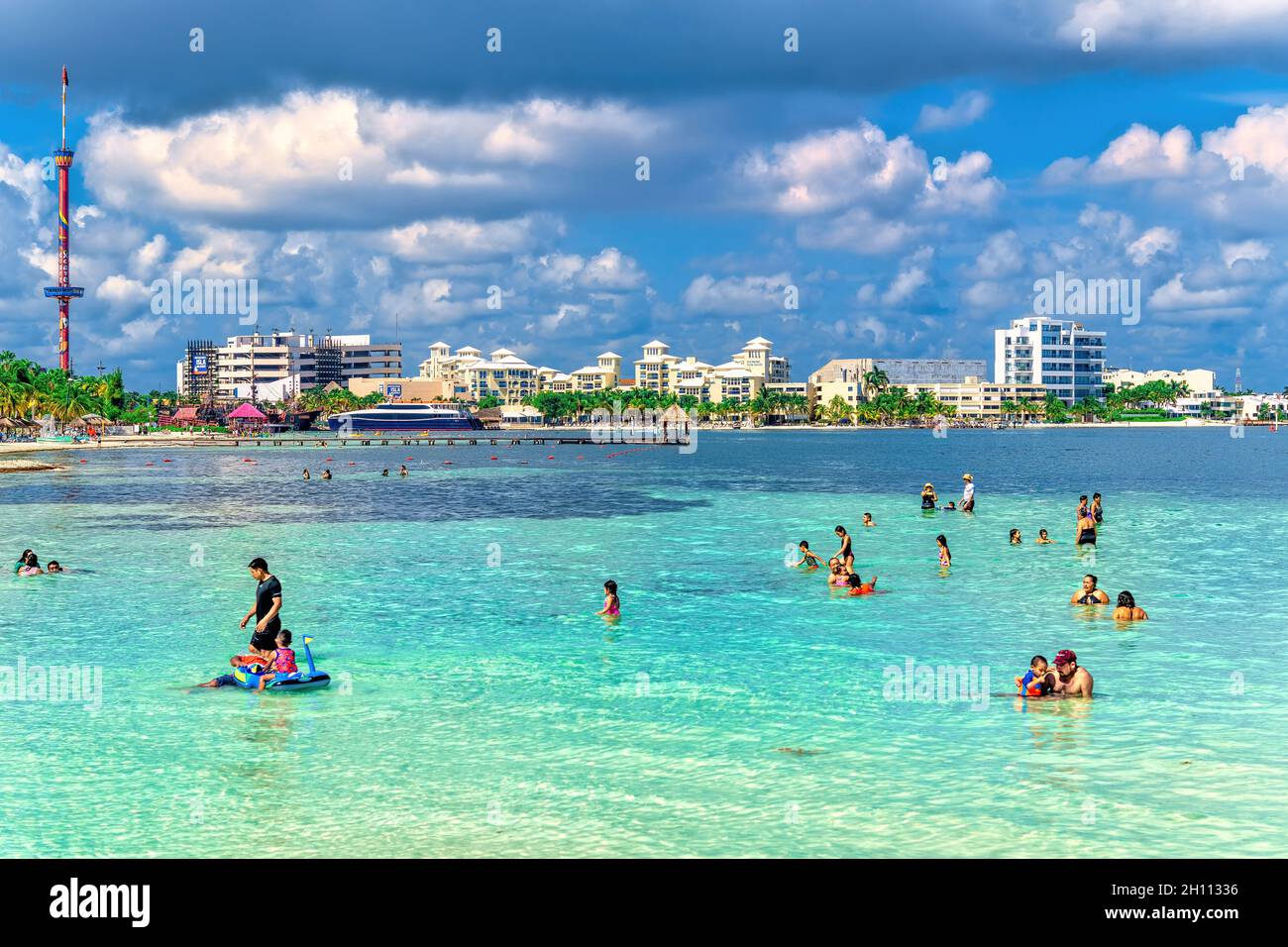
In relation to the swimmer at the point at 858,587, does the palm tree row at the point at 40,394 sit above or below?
above

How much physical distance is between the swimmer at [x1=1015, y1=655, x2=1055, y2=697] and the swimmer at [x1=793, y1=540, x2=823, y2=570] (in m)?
17.1

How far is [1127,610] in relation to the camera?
28.6 m

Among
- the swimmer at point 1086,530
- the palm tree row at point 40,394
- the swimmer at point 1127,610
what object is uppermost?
the palm tree row at point 40,394

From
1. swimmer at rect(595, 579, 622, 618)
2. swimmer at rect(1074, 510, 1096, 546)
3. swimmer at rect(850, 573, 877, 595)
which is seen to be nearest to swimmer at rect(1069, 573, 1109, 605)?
swimmer at rect(850, 573, 877, 595)

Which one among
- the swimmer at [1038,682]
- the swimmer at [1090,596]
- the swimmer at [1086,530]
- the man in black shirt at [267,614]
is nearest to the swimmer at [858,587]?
the swimmer at [1090,596]

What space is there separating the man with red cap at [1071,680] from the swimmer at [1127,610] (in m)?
8.50

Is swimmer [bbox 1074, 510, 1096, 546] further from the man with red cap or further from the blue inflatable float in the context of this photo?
the blue inflatable float

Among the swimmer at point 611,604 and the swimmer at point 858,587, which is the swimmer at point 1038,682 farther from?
the swimmer at point 858,587

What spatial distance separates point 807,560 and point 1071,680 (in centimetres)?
1854

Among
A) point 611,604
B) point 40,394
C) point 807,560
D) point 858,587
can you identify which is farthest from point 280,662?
point 40,394

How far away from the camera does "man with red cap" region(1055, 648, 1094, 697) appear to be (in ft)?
67.3

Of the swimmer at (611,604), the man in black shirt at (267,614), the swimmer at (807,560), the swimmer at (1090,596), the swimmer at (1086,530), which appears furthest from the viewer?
the swimmer at (1086,530)

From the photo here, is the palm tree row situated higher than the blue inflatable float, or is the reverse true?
the palm tree row

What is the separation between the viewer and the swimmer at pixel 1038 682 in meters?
20.5
